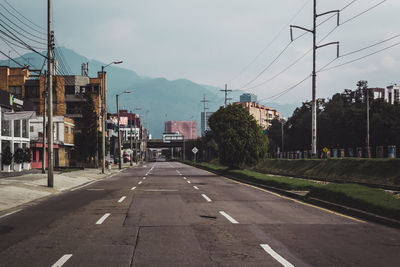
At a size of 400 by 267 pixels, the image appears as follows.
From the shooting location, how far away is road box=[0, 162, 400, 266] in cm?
739

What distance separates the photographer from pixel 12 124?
41562 mm

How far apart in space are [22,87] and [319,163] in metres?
67.4

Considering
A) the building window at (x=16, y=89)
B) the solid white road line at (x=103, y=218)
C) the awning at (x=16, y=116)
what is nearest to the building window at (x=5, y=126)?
the awning at (x=16, y=116)

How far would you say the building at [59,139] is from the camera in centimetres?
5916

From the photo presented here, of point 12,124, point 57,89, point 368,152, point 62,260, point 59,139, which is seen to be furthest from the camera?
point 57,89

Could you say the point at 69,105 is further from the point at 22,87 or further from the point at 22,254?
the point at 22,254

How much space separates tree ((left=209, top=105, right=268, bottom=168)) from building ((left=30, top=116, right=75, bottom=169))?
28.2m

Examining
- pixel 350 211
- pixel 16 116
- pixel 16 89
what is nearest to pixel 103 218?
pixel 350 211

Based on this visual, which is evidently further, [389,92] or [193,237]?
[389,92]

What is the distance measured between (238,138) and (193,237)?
3018 cm

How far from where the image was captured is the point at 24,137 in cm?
4544

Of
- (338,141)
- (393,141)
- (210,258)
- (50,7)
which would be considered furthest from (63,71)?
(338,141)

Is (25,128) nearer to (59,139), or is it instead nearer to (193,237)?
(59,139)

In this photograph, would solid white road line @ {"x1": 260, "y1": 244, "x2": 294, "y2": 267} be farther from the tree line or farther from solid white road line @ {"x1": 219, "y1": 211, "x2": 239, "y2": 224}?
the tree line
